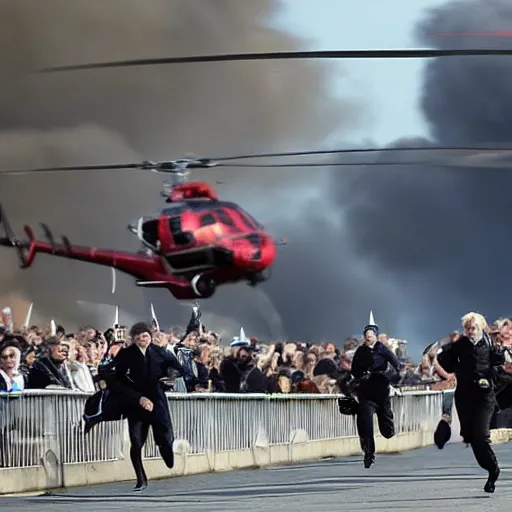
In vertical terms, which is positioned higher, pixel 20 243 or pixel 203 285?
pixel 20 243

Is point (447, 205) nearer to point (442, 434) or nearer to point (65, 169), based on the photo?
point (442, 434)

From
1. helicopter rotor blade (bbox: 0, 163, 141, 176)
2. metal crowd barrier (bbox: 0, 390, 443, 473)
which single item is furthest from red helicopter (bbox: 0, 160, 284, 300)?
metal crowd barrier (bbox: 0, 390, 443, 473)

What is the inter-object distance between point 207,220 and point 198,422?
157 cm

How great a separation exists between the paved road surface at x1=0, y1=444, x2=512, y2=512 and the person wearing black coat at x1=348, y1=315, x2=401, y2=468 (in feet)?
0.54

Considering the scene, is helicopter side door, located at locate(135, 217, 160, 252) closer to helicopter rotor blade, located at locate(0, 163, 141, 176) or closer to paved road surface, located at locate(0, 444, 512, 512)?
helicopter rotor blade, located at locate(0, 163, 141, 176)

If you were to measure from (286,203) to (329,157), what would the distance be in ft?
1.18

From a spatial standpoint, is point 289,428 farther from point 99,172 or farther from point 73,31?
point 73,31

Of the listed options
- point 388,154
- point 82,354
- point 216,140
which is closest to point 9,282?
point 82,354

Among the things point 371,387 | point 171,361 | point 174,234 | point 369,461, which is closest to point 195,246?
point 174,234

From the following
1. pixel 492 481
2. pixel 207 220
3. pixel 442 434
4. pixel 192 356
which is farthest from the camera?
pixel 442 434

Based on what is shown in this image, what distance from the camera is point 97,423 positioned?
1036cm

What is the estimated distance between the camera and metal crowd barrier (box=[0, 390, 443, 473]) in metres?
10.0

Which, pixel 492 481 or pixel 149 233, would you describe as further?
pixel 149 233

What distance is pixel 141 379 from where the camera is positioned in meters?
10.2
